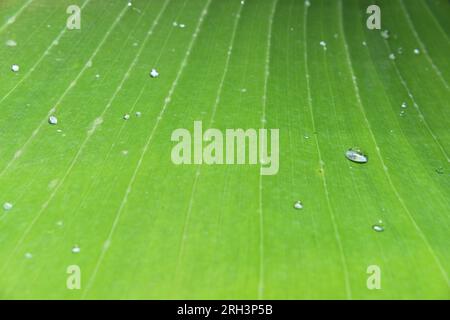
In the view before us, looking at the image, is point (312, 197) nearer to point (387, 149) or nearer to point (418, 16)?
point (387, 149)

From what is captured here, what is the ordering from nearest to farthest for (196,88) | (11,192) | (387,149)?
(11,192) < (387,149) < (196,88)

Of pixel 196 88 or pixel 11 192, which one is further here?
pixel 196 88

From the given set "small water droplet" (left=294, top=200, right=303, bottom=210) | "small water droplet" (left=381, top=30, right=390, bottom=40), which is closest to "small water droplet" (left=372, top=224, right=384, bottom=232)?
"small water droplet" (left=294, top=200, right=303, bottom=210)

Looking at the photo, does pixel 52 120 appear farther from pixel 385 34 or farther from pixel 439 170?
pixel 385 34

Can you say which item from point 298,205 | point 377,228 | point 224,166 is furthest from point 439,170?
point 224,166

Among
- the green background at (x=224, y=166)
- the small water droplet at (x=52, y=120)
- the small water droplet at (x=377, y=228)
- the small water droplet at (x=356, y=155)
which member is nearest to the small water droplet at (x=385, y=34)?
the green background at (x=224, y=166)

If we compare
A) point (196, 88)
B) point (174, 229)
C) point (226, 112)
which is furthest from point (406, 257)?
point (196, 88)

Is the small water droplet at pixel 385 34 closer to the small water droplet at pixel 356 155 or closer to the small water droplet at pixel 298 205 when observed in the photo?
the small water droplet at pixel 356 155
